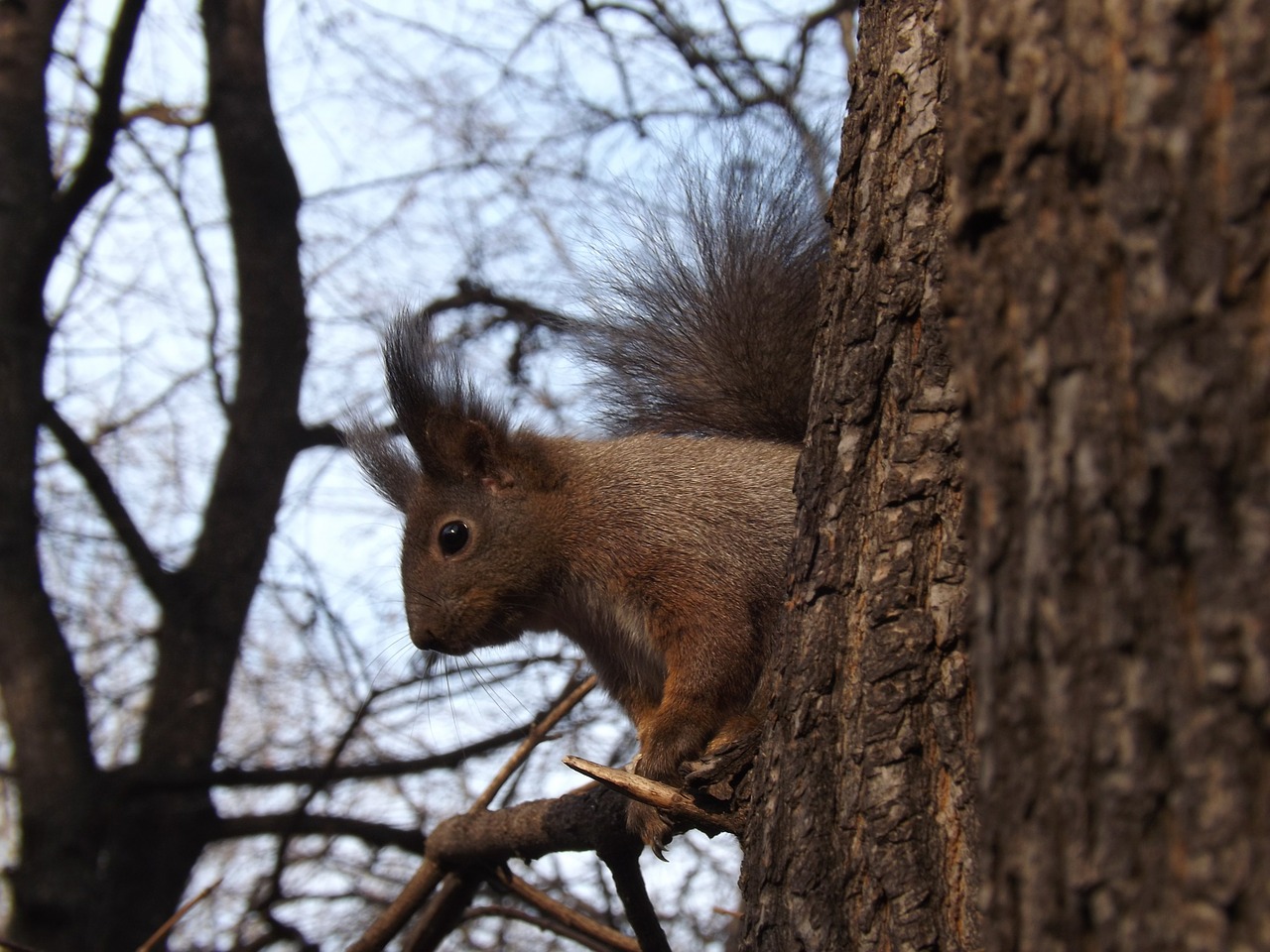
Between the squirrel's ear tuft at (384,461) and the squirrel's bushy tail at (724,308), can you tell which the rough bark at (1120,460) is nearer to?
the squirrel's bushy tail at (724,308)

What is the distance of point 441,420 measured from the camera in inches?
99.7

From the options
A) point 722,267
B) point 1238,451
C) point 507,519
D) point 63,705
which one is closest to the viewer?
point 1238,451

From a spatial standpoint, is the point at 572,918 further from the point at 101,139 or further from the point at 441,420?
the point at 101,139

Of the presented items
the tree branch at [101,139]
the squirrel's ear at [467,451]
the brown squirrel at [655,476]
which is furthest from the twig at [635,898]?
the tree branch at [101,139]

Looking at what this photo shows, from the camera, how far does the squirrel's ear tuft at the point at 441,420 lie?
8.29 ft

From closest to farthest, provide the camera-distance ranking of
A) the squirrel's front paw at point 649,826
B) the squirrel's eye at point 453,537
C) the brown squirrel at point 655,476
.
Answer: the squirrel's front paw at point 649,826, the brown squirrel at point 655,476, the squirrel's eye at point 453,537

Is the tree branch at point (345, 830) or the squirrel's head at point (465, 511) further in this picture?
the tree branch at point (345, 830)

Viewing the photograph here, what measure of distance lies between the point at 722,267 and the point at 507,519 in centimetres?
76

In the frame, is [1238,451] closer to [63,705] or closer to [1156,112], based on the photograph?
[1156,112]

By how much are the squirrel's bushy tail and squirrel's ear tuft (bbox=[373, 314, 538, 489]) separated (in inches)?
13.1

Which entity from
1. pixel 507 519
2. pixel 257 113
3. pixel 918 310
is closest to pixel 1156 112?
pixel 918 310

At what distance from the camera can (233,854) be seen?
13.5ft

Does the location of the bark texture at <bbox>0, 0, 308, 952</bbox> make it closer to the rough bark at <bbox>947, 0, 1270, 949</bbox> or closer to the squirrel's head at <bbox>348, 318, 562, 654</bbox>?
the squirrel's head at <bbox>348, 318, 562, 654</bbox>

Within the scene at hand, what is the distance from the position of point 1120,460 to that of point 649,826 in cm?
147
